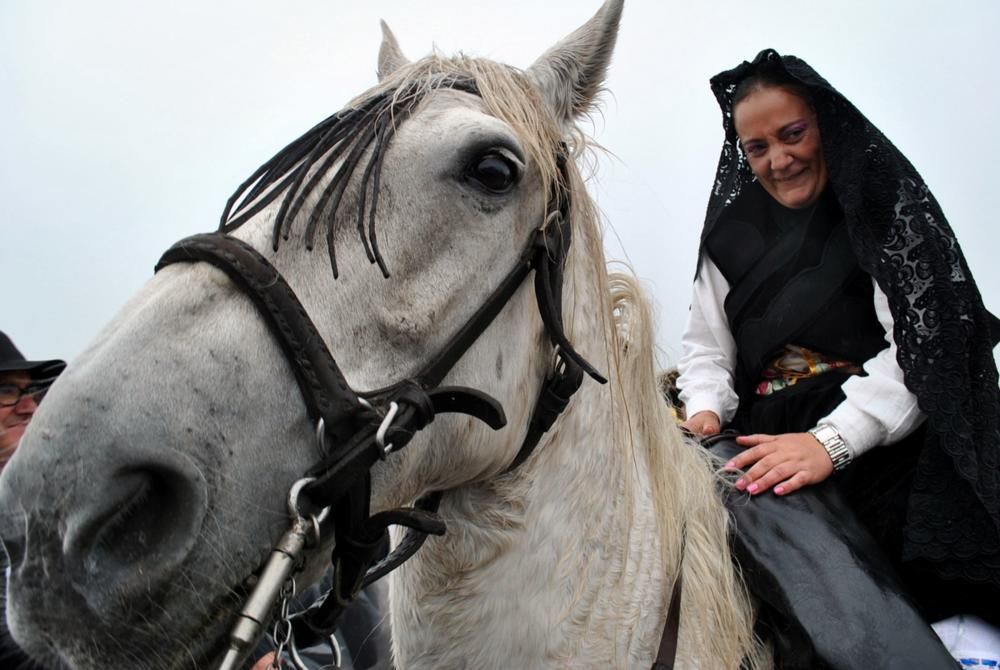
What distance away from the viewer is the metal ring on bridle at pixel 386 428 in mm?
1275

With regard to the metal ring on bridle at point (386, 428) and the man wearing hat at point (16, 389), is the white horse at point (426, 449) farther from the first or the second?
the man wearing hat at point (16, 389)

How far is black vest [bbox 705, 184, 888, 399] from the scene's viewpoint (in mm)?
2516

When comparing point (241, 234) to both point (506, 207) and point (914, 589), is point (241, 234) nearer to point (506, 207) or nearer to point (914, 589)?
point (506, 207)

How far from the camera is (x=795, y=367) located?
8.71ft

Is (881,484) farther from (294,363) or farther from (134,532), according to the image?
(134,532)

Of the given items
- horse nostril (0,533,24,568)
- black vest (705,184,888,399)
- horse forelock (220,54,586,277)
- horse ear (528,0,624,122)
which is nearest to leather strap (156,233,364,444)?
horse forelock (220,54,586,277)

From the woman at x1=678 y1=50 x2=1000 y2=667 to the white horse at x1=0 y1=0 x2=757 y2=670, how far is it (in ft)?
1.54

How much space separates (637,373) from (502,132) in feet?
2.73

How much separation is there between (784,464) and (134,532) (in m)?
1.80

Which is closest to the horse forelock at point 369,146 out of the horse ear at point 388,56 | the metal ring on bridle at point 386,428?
the metal ring on bridle at point 386,428

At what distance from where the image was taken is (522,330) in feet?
5.35

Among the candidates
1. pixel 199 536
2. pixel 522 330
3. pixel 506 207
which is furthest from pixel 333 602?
pixel 506 207

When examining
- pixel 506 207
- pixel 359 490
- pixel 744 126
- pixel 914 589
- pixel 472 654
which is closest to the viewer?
pixel 359 490

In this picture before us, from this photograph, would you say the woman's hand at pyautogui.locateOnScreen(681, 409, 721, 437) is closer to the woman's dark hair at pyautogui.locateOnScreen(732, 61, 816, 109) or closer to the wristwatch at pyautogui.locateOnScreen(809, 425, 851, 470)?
the wristwatch at pyautogui.locateOnScreen(809, 425, 851, 470)
